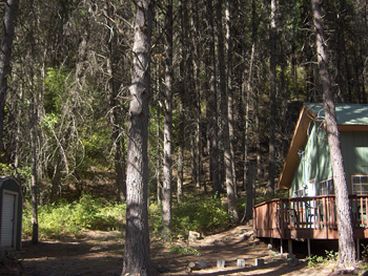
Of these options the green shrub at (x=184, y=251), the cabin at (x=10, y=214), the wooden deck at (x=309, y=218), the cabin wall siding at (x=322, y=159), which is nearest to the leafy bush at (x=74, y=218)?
the cabin at (x=10, y=214)

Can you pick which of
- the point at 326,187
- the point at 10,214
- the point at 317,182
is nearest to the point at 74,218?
the point at 10,214

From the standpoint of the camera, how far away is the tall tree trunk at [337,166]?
42.0ft

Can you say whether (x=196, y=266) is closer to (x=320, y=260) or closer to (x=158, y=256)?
(x=158, y=256)

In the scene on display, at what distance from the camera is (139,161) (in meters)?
11.6

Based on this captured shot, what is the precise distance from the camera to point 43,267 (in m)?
13.7

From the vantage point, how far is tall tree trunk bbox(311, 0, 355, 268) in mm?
12797

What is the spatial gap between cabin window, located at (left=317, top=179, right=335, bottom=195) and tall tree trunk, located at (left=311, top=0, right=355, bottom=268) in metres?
5.00

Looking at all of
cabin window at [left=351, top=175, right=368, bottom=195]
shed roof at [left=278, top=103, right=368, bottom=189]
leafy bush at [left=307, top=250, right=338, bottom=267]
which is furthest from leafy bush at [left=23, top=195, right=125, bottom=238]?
leafy bush at [left=307, top=250, right=338, bottom=267]

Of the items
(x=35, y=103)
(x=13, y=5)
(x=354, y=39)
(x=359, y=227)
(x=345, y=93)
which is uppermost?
(x=354, y=39)

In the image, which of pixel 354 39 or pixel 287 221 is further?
pixel 354 39

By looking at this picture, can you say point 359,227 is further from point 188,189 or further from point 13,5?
point 188,189

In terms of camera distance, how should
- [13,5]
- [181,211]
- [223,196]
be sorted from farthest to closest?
[223,196], [181,211], [13,5]

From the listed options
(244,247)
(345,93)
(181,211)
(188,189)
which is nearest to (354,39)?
(345,93)

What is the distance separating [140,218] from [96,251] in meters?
6.44
